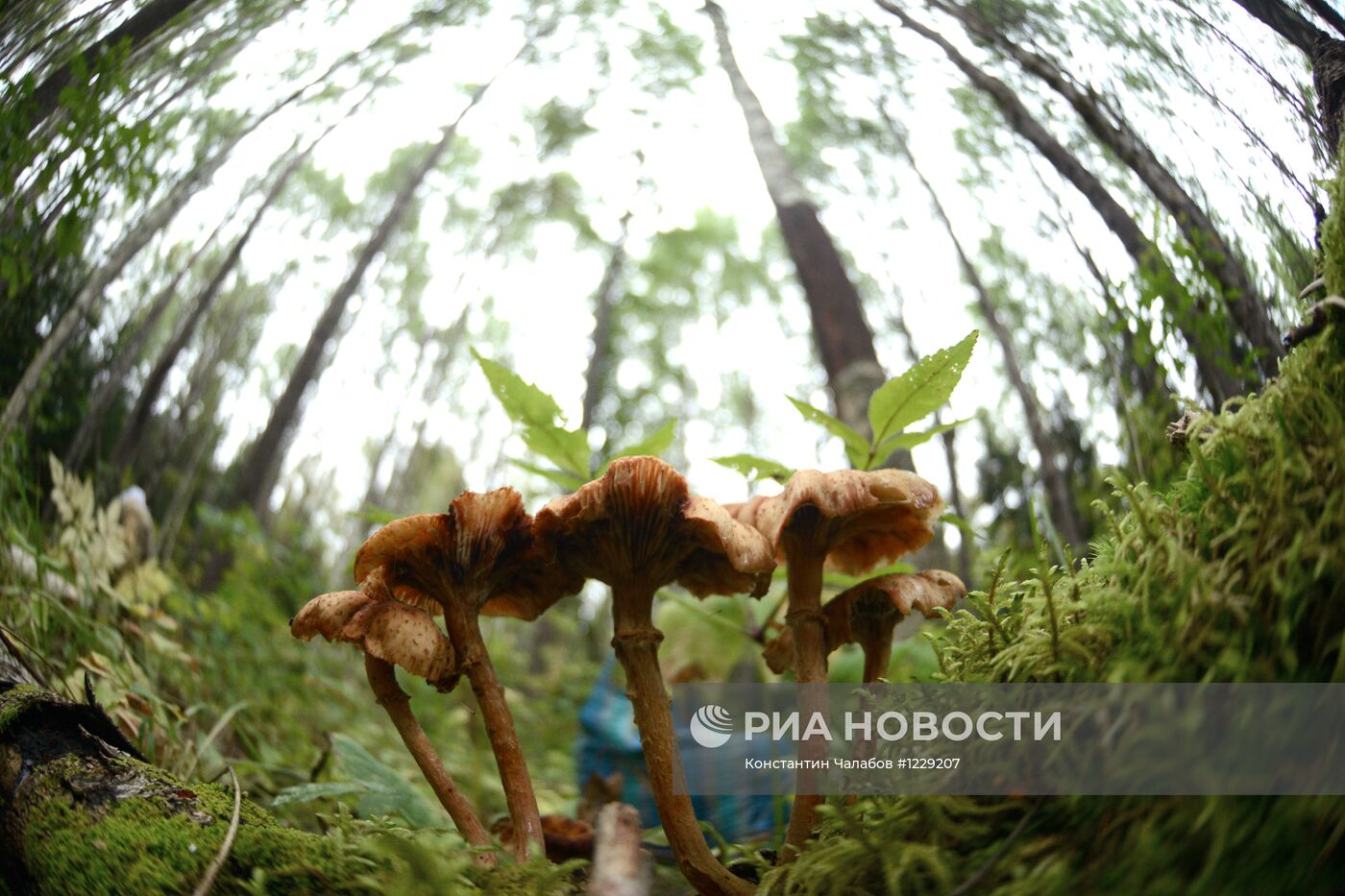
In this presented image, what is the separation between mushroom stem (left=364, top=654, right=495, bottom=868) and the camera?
120cm

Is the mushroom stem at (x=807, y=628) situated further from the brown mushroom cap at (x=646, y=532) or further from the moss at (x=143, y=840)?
the moss at (x=143, y=840)

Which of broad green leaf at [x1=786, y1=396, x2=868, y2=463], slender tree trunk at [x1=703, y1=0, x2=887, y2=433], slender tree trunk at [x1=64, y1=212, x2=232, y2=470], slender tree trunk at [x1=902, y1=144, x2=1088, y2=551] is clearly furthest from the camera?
slender tree trunk at [x1=703, y1=0, x2=887, y2=433]

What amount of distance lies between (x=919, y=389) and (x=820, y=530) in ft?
0.99

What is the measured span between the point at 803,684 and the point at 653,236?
996cm

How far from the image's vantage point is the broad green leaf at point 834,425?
1311 millimetres

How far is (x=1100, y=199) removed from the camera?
5.48 feet

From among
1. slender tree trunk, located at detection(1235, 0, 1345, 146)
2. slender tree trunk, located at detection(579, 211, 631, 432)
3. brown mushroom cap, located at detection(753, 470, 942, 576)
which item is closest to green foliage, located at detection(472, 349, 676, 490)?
brown mushroom cap, located at detection(753, 470, 942, 576)

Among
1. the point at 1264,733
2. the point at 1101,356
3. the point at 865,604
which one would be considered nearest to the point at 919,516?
the point at 865,604

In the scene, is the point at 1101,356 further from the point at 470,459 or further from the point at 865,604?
the point at 470,459

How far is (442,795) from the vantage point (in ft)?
4.01

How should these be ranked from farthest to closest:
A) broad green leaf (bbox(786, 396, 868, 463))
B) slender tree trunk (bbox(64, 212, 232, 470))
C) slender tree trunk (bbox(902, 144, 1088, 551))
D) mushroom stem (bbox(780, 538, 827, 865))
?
1. slender tree trunk (bbox(902, 144, 1088, 551))
2. slender tree trunk (bbox(64, 212, 232, 470))
3. broad green leaf (bbox(786, 396, 868, 463))
4. mushroom stem (bbox(780, 538, 827, 865))

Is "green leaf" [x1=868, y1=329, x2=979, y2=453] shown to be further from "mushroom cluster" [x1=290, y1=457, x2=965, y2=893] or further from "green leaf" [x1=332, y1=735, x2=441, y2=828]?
"green leaf" [x1=332, y1=735, x2=441, y2=828]

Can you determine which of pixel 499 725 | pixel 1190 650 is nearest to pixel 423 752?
pixel 499 725

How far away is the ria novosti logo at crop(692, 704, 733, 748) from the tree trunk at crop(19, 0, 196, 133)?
6.30 feet
